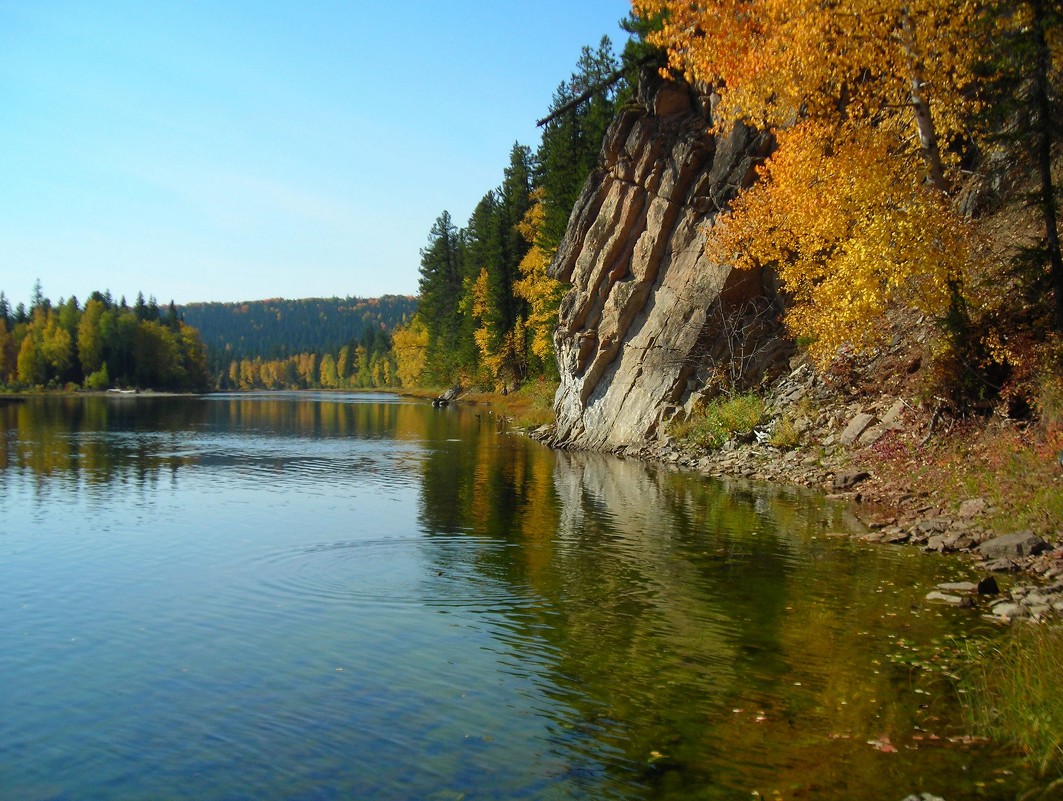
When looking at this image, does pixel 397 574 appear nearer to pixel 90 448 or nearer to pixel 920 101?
pixel 920 101

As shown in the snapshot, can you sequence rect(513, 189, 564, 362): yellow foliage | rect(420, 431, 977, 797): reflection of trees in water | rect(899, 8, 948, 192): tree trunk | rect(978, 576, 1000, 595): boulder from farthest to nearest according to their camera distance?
1. rect(513, 189, 564, 362): yellow foliage
2. rect(899, 8, 948, 192): tree trunk
3. rect(978, 576, 1000, 595): boulder
4. rect(420, 431, 977, 797): reflection of trees in water

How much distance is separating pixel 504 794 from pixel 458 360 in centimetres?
8986

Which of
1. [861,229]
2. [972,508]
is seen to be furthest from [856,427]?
[972,508]

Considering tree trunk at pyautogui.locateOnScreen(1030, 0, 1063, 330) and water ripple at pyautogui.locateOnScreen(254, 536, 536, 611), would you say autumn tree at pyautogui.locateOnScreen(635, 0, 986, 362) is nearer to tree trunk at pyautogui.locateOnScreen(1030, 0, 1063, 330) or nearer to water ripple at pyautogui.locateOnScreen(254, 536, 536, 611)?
tree trunk at pyautogui.locateOnScreen(1030, 0, 1063, 330)

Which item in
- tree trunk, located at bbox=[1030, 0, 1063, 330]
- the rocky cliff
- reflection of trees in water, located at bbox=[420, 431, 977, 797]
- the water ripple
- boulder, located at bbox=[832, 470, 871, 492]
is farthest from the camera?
the rocky cliff

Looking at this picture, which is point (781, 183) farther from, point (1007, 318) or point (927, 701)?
point (927, 701)

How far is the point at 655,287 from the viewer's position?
38000 mm

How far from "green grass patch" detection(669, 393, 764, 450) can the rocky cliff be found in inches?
40.3

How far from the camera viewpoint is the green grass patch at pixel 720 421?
100ft

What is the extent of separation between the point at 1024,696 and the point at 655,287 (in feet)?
102

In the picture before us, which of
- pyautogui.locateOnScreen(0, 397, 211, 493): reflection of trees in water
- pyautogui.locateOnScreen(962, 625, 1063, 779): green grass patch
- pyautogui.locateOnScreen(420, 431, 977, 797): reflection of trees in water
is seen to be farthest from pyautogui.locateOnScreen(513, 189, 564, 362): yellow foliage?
pyautogui.locateOnScreen(962, 625, 1063, 779): green grass patch

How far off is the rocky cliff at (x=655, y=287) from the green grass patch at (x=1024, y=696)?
23.1 metres

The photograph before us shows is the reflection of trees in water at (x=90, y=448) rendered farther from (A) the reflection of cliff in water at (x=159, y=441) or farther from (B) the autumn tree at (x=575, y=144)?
(B) the autumn tree at (x=575, y=144)

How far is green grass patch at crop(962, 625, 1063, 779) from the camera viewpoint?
7445 mm
